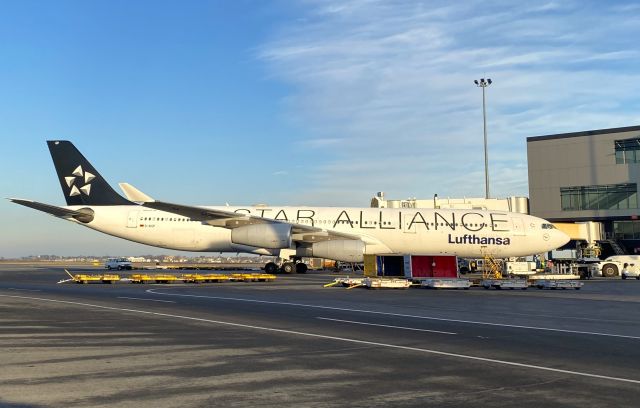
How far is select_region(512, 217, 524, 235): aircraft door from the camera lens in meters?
42.7

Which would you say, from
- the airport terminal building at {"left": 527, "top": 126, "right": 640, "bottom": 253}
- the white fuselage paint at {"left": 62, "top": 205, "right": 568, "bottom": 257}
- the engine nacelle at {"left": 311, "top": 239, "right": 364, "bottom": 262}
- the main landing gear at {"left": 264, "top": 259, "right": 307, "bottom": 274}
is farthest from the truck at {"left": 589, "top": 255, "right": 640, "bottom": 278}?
the main landing gear at {"left": 264, "top": 259, "right": 307, "bottom": 274}

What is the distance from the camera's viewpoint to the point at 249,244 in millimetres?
40531

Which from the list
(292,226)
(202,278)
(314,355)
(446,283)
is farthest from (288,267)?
(314,355)

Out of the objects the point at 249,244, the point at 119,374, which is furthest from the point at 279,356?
the point at 249,244

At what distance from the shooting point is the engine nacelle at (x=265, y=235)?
40.0 m

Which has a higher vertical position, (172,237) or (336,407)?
(172,237)

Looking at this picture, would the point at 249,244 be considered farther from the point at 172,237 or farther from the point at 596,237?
the point at 596,237

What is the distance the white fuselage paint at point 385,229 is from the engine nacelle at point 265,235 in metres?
4.07

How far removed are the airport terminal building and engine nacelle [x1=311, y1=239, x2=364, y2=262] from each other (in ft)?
109

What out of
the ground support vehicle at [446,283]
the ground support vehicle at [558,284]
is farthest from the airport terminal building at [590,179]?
the ground support vehicle at [446,283]

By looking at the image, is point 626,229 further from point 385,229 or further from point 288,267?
point 288,267

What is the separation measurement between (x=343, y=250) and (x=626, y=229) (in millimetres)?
37273

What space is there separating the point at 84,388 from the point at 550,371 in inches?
245

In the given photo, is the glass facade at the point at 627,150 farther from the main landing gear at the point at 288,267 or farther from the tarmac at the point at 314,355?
the tarmac at the point at 314,355
